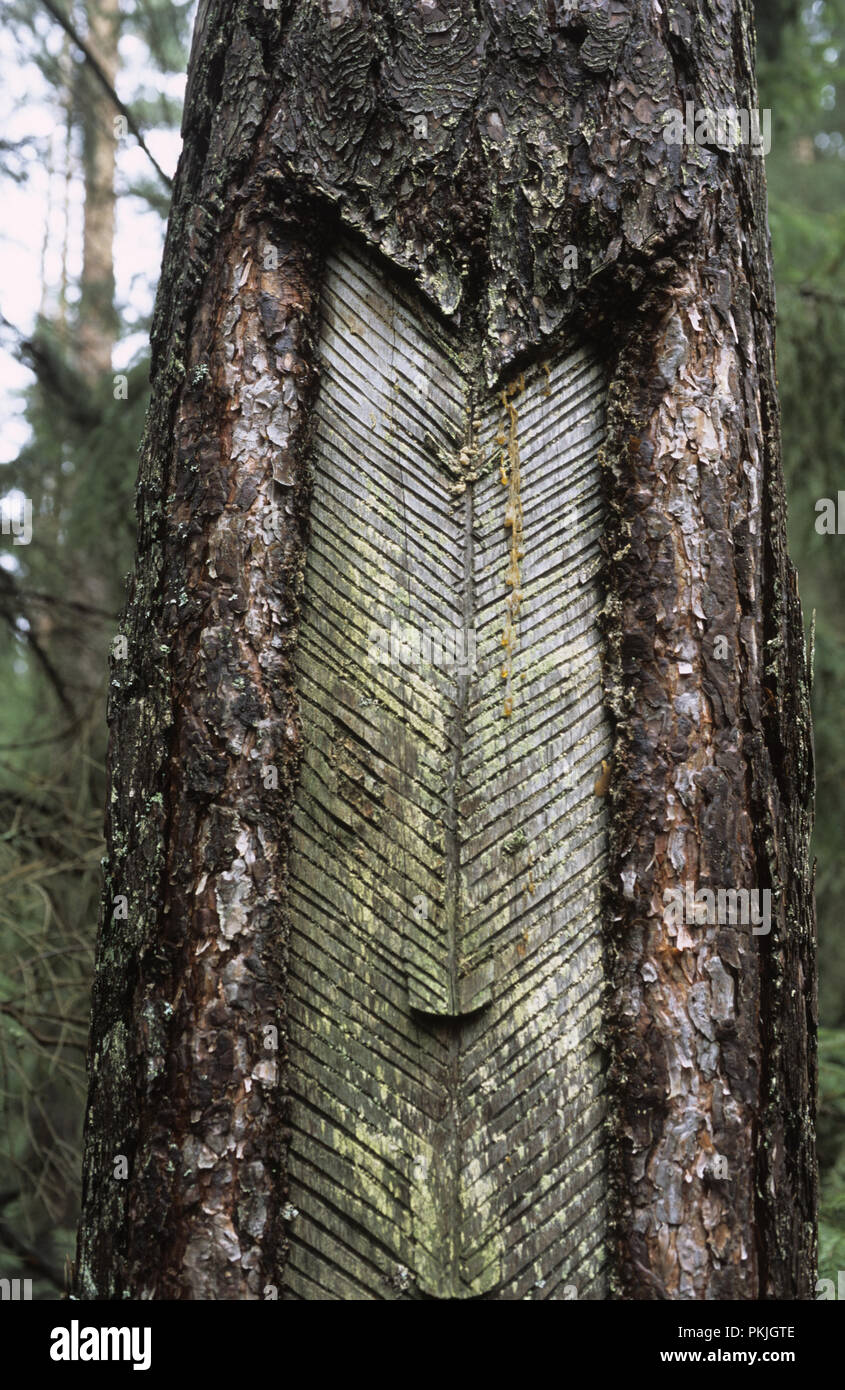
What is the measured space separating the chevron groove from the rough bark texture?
65mm

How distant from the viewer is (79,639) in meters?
4.80

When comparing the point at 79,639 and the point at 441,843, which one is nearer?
the point at 441,843

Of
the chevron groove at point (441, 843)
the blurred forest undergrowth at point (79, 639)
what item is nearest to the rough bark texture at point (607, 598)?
the chevron groove at point (441, 843)

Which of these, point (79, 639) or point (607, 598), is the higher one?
point (79, 639)

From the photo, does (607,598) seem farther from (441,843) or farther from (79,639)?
(79,639)

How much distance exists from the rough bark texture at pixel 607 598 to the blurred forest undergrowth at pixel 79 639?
1086 millimetres

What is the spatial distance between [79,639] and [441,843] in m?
3.40

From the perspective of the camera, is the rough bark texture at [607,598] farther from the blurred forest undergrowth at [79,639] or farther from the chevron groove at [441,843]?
the blurred forest undergrowth at [79,639]

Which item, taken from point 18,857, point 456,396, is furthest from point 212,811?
point 18,857

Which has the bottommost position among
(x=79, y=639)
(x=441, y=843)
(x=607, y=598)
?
(x=441, y=843)

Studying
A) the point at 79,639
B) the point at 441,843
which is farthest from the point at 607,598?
the point at 79,639

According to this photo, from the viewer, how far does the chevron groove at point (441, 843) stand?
1723 mm
